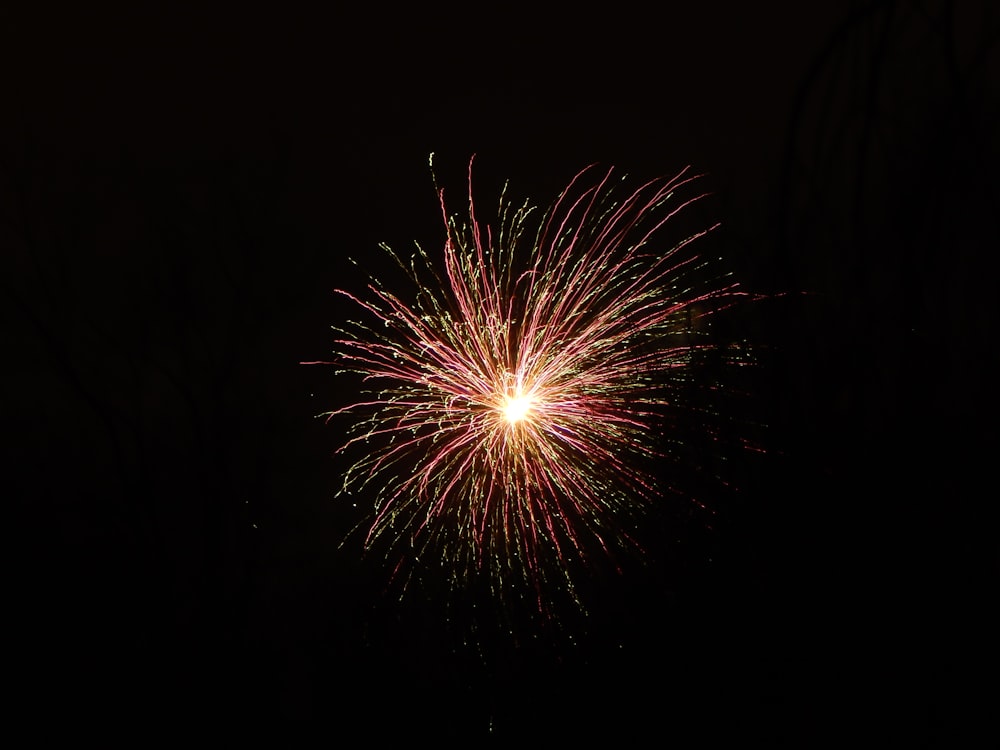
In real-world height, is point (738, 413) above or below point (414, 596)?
below

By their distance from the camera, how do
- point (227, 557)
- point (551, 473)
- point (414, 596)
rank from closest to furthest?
point (551, 473) → point (414, 596) → point (227, 557)

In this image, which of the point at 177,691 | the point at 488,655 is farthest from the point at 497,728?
the point at 177,691

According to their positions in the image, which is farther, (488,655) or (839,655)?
(488,655)

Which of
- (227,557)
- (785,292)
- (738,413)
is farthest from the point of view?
(227,557)

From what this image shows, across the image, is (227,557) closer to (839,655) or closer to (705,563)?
(705,563)

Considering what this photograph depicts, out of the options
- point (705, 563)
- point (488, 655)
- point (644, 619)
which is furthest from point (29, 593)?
point (705, 563)

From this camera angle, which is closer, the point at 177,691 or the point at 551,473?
the point at 551,473

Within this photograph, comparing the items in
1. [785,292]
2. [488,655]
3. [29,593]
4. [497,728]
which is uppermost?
[29,593]

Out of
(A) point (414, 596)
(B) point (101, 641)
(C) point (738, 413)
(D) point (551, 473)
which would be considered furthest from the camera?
(B) point (101, 641)

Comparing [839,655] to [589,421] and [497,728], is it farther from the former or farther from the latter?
[497,728]
